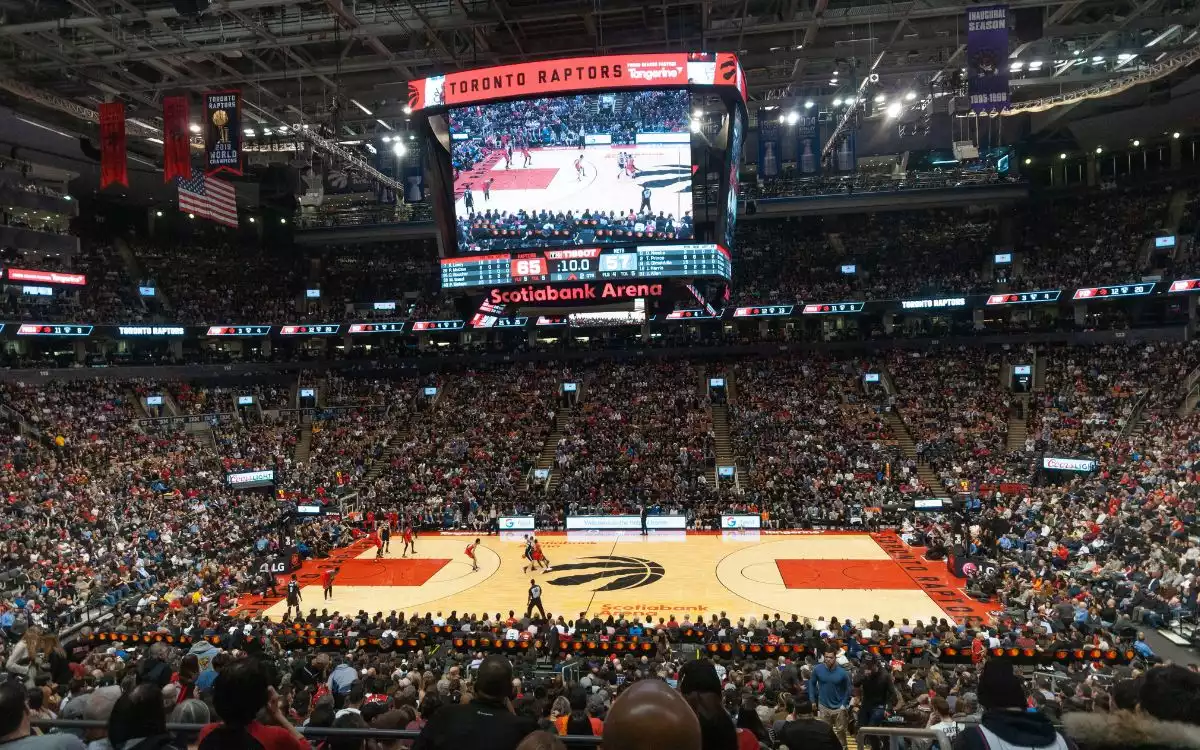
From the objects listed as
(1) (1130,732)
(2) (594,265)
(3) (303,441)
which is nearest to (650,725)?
(1) (1130,732)

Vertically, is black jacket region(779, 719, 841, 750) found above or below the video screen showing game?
below

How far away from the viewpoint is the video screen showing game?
18.5 m

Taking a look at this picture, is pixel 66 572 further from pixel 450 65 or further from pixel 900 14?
pixel 900 14

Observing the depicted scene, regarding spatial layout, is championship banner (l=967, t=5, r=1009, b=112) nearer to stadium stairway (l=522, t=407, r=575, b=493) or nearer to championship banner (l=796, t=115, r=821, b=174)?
championship banner (l=796, t=115, r=821, b=174)

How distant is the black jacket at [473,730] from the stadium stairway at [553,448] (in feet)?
111

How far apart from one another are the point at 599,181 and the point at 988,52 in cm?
1001

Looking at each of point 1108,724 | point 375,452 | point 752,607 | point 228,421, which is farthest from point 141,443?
point 1108,724

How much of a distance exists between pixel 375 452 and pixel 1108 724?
41.0 metres

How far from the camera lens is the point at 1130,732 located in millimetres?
3080

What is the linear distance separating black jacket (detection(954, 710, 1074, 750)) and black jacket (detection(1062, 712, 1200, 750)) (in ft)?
0.86

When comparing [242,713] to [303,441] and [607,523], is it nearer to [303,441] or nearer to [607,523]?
[607,523]

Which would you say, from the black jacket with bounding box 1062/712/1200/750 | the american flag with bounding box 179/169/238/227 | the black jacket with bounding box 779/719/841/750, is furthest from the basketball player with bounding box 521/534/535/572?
the black jacket with bounding box 1062/712/1200/750

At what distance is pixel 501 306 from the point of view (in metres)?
19.5

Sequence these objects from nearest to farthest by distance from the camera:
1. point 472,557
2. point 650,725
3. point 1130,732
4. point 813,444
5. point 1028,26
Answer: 1. point 650,725
2. point 1130,732
3. point 1028,26
4. point 472,557
5. point 813,444
